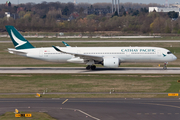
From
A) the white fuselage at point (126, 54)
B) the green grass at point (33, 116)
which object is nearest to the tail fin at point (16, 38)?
the white fuselage at point (126, 54)

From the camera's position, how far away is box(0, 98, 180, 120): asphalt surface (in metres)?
24.0

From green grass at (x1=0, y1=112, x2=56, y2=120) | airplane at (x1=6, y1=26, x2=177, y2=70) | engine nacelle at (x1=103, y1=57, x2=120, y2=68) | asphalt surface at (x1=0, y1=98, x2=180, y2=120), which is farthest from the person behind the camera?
airplane at (x1=6, y1=26, x2=177, y2=70)

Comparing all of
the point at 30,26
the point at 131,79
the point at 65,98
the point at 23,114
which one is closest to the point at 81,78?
the point at 131,79

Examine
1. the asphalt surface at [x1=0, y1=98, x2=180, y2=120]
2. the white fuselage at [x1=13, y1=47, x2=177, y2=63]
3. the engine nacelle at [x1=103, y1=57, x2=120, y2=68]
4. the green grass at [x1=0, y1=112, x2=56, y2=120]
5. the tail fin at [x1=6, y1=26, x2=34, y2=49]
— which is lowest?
the asphalt surface at [x1=0, y1=98, x2=180, y2=120]

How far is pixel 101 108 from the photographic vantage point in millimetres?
26500

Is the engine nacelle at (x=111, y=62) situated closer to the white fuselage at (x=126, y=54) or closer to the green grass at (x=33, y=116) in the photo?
the white fuselage at (x=126, y=54)

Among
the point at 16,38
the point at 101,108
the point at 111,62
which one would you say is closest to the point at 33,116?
the point at 101,108

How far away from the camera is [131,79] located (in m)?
42.0

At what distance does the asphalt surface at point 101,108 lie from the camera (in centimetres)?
2395

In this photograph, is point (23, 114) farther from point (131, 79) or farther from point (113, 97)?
point (131, 79)

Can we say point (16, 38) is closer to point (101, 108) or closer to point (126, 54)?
point (126, 54)

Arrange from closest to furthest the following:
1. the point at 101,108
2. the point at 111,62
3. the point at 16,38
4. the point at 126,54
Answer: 1. the point at 101,108
2. the point at 111,62
3. the point at 126,54
4. the point at 16,38

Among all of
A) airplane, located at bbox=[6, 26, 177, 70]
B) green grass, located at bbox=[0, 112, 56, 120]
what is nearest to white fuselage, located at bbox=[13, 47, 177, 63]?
airplane, located at bbox=[6, 26, 177, 70]

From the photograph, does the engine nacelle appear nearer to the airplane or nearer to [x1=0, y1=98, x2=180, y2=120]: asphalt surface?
the airplane
